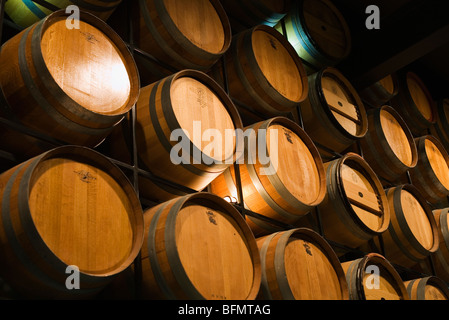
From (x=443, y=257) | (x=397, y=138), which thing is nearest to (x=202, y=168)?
(x=397, y=138)

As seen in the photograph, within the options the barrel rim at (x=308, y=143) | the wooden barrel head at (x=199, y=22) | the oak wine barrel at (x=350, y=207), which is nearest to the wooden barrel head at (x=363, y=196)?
the oak wine barrel at (x=350, y=207)

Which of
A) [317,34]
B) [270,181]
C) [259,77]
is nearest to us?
[270,181]

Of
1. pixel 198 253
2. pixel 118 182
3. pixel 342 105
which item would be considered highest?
pixel 342 105

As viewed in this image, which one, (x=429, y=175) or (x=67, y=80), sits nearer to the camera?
(x=67, y=80)

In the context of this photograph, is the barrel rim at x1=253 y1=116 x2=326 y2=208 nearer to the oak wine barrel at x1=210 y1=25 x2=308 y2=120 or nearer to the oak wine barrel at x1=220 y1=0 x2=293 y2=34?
the oak wine barrel at x1=210 y1=25 x2=308 y2=120

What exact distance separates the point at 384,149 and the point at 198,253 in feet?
12.1

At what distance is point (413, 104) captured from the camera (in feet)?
25.5

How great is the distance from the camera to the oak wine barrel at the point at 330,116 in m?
5.65

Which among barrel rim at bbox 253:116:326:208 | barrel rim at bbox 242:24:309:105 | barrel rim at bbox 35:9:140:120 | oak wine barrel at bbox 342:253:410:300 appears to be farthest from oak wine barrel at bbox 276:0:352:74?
barrel rim at bbox 35:9:140:120

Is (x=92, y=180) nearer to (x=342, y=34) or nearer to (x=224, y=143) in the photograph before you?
(x=224, y=143)

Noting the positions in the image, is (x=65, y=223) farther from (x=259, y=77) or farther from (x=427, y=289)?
(x=427, y=289)

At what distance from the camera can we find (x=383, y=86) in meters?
7.23

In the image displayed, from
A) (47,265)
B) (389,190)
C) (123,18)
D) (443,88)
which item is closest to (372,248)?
(389,190)
